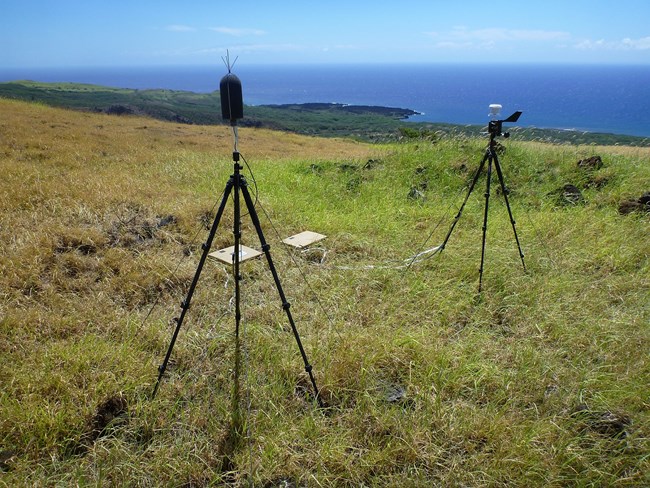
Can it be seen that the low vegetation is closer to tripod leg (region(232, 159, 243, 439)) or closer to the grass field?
the grass field

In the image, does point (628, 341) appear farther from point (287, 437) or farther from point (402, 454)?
point (287, 437)

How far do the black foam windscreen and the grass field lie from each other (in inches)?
80.6

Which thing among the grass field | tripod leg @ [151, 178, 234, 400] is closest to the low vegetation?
the grass field

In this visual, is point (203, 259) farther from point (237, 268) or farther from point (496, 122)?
point (496, 122)

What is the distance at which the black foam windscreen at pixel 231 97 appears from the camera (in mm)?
2631

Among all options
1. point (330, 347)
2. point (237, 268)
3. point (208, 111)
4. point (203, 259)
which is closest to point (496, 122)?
point (330, 347)

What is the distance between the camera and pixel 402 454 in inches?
104

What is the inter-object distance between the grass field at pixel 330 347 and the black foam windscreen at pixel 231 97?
6.72ft

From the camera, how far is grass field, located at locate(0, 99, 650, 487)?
102 inches

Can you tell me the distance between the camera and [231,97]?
8.73 feet

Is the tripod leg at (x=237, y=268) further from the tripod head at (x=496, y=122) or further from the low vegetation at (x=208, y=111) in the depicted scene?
the low vegetation at (x=208, y=111)

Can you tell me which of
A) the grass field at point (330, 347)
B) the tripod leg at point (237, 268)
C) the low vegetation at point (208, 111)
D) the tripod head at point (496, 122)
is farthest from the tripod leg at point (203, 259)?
the low vegetation at point (208, 111)

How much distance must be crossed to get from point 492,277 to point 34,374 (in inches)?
187

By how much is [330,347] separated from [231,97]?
2259 millimetres
